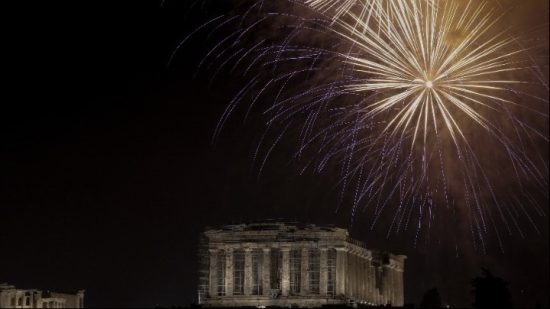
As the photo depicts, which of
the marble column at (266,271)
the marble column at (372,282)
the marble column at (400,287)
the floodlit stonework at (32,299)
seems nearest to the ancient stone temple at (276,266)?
the marble column at (266,271)

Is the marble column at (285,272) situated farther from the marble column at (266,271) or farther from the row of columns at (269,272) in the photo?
the marble column at (266,271)

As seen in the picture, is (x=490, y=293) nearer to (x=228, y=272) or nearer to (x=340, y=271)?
(x=340, y=271)

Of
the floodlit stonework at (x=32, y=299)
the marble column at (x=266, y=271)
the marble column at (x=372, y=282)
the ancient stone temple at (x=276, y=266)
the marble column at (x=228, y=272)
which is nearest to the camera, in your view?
the floodlit stonework at (x=32, y=299)

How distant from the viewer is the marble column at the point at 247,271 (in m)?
112

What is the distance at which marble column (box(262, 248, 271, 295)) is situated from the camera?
→ 111750 millimetres

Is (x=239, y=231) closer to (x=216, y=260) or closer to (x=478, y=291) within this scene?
(x=216, y=260)

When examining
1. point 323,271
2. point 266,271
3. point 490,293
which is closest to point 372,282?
point 323,271

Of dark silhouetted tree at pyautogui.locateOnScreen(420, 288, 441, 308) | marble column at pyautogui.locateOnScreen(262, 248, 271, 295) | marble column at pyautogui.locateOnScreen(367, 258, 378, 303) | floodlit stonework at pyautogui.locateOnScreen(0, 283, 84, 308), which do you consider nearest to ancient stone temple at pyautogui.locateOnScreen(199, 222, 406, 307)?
marble column at pyautogui.locateOnScreen(262, 248, 271, 295)

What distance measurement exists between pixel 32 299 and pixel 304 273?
2853cm

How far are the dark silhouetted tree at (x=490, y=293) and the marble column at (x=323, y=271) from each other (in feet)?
63.4

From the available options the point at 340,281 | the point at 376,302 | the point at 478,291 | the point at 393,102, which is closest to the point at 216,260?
the point at 340,281

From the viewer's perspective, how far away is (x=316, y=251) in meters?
112

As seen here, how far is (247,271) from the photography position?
112 m

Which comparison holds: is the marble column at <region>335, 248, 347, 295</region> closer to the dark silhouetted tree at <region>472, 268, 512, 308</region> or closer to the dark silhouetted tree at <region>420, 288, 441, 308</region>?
the dark silhouetted tree at <region>420, 288, 441, 308</region>
